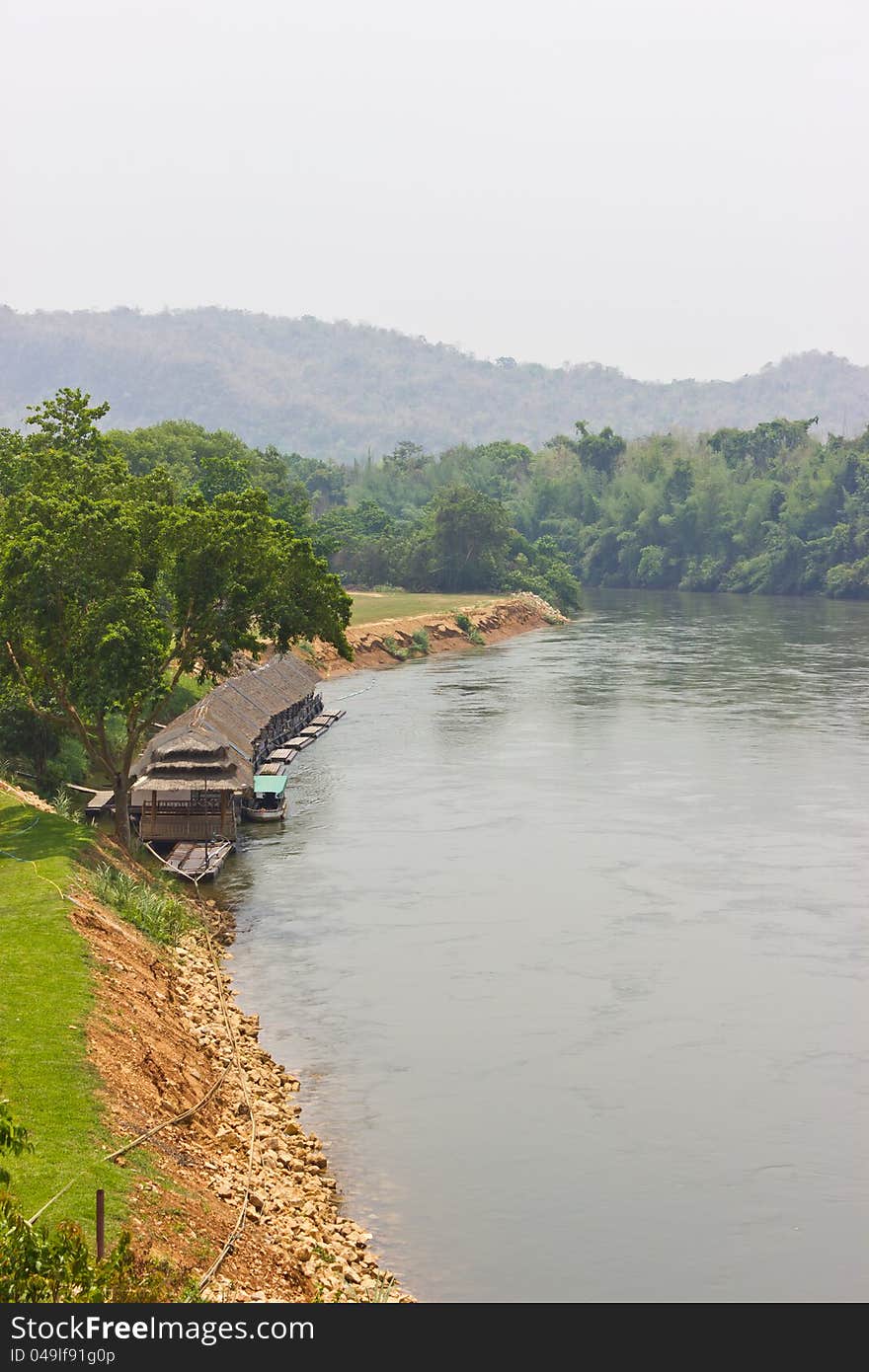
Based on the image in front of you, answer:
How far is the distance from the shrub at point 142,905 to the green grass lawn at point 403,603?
249 ft

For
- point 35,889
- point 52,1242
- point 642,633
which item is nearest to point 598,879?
point 35,889

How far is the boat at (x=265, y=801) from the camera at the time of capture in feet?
192

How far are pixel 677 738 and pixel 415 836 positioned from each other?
24388mm

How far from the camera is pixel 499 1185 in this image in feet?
93.2

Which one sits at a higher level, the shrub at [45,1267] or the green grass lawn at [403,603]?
the green grass lawn at [403,603]

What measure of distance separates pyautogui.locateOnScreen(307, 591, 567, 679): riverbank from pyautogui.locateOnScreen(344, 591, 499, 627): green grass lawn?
1.48 m

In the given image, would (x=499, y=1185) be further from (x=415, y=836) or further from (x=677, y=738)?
(x=677, y=738)

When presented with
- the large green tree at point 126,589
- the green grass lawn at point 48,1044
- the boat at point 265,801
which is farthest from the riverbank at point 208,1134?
the boat at point 265,801

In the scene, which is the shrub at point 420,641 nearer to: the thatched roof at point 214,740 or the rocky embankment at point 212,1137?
the thatched roof at point 214,740

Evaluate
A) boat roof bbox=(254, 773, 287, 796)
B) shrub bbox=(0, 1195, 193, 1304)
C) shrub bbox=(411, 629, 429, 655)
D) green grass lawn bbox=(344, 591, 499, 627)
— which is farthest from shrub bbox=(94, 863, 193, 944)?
shrub bbox=(411, 629, 429, 655)

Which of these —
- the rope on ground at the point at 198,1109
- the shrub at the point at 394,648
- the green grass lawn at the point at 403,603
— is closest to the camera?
Answer: the rope on ground at the point at 198,1109

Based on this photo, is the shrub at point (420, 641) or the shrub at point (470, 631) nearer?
the shrub at point (420, 641)

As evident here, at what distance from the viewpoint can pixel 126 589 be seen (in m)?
45.5

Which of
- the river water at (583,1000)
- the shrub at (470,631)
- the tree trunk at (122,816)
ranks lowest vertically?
the river water at (583,1000)
